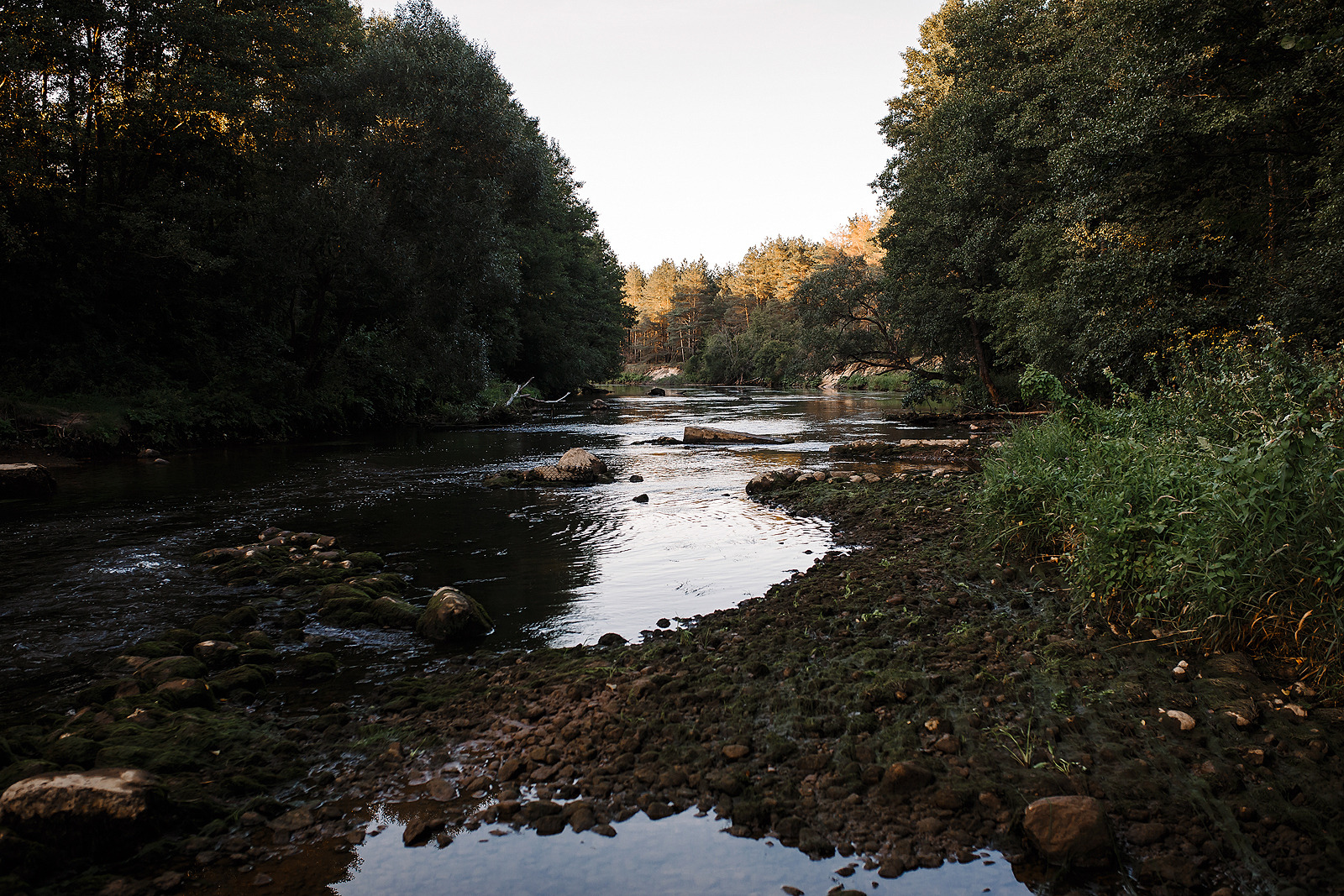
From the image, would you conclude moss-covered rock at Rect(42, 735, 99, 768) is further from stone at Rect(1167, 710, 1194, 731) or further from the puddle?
stone at Rect(1167, 710, 1194, 731)

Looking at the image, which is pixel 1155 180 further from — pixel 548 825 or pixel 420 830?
pixel 420 830

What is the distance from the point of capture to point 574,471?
16.0 meters

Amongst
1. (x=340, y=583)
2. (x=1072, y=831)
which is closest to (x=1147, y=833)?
(x=1072, y=831)

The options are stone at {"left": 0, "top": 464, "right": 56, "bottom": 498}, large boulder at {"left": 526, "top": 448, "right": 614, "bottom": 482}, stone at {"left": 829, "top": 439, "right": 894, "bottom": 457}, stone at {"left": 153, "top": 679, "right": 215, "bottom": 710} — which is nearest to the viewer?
stone at {"left": 153, "top": 679, "right": 215, "bottom": 710}

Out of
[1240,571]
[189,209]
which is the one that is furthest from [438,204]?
[1240,571]

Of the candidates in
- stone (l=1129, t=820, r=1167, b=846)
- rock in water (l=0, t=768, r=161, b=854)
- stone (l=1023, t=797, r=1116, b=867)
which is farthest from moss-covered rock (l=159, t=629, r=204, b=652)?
stone (l=1129, t=820, r=1167, b=846)

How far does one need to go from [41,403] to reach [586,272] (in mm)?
42189

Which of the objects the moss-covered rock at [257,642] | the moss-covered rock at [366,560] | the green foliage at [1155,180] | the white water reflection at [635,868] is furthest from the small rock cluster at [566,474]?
the white water reflection at [635,868]

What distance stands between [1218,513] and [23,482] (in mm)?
18223

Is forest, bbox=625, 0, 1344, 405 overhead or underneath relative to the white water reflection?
overhead

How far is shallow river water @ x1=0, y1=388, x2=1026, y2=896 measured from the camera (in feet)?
10.8

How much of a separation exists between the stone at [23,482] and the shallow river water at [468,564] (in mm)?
831

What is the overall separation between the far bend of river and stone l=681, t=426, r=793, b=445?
177cm

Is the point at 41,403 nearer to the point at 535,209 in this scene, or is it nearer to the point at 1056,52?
the point at 535,209
